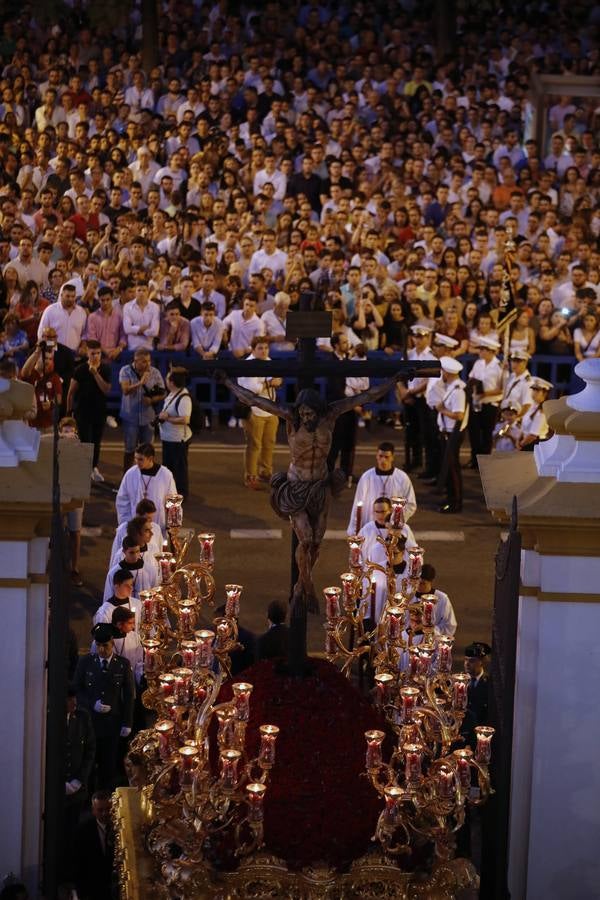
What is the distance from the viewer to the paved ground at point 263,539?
→ 1706 cm

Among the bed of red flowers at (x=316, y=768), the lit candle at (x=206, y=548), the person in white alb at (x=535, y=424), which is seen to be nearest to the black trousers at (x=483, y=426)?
the person in white alb at (x=535, y=424)

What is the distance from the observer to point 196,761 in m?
9.23

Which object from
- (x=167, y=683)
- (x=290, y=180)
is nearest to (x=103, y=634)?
(x=167, y=683)

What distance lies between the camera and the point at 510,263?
2409cm

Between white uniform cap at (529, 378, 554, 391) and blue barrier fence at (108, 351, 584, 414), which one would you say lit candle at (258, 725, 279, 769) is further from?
blue barrier fence at (108, 351, 584, 414)

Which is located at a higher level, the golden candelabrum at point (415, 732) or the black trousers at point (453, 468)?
the black trousers at point (453, 468)

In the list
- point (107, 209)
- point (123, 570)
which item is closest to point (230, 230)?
point (107, 209)

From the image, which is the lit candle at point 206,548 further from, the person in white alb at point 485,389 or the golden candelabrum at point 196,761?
the person in white alb at point 485,389

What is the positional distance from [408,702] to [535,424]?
10.3 meters

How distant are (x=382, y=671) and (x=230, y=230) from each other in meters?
14.6

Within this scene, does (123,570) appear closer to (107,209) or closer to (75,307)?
(75,307)

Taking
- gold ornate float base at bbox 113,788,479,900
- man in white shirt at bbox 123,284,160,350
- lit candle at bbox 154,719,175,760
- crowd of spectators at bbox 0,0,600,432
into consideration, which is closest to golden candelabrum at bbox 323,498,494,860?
gold ornate float base at bbox 113,788,479,900

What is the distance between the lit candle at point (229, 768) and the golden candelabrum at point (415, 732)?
700 mm

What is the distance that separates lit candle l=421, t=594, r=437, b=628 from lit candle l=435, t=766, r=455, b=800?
199 centimetres
